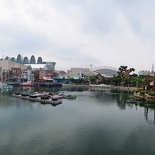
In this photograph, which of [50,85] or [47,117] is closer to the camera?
[47,117]

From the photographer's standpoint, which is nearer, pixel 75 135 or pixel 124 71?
pixel 75 135

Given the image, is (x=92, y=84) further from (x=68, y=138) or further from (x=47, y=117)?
(x=68, y=138)

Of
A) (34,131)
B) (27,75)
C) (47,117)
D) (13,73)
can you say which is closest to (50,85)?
(27,75)

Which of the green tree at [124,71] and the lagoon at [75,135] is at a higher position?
the green tree at [124,71]

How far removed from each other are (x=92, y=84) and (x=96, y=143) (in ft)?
463

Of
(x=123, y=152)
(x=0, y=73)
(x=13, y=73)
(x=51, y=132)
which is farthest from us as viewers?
(x=13, y=73)

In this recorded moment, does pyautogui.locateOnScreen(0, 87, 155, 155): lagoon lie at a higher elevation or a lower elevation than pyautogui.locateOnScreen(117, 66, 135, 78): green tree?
lower

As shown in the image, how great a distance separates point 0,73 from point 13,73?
14.1 m

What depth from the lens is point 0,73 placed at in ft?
536

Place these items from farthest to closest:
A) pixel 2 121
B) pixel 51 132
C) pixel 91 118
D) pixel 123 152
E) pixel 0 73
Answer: pixel 0 73, pixel 91 118, pixel 2 121, pixel 51 132, pixel 123 152

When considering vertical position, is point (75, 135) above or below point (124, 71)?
below

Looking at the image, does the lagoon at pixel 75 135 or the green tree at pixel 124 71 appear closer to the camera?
the lagoon at pixel 75 135

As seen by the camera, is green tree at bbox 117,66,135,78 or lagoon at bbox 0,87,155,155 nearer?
lagoon at bbox 0,87,155,155

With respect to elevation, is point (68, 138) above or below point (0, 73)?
below
